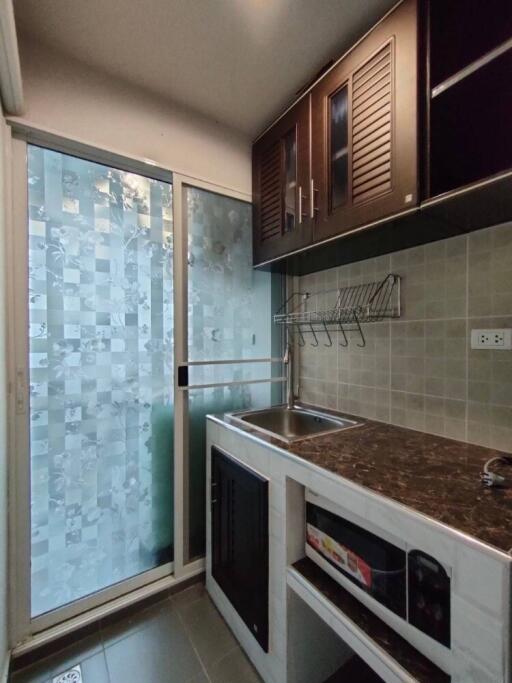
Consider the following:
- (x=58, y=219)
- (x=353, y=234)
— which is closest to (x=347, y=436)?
(x=353, y=234)

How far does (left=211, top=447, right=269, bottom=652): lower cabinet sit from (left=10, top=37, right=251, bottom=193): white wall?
1547mm

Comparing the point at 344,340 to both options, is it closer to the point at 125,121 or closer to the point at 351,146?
the point at 351,146

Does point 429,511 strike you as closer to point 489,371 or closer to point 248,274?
point 489,371

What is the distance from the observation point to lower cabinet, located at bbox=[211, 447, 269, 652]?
3.80ft

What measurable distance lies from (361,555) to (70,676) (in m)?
1.28

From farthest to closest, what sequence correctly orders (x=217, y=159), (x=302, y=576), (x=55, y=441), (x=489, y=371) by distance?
1. (x=217, y=159)
2. (x=55, y=441)
3. (x=489, y=371)
4. (x=302, y=576)

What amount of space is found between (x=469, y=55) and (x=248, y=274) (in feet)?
4.22

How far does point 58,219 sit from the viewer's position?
138cm

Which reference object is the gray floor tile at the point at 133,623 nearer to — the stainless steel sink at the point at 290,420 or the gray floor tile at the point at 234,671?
the gray floor tile at the point at 234,671

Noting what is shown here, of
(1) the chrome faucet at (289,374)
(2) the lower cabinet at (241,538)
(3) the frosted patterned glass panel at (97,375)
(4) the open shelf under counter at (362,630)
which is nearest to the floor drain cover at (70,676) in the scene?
(3) the frosted patterned glass panel at (97,375)

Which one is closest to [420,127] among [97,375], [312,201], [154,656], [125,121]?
[312,201]

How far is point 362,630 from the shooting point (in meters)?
0.81

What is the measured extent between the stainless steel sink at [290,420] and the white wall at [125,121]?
4.38ft

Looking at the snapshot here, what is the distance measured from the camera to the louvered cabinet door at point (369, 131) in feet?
3.35
